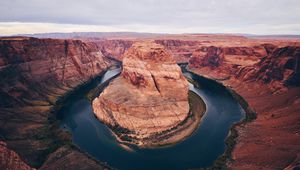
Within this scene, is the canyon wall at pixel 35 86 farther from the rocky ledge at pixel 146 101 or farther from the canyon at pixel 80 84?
the rocky ledge at pixel 146 101

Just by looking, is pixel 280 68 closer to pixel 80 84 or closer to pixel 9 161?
pixel 80 84

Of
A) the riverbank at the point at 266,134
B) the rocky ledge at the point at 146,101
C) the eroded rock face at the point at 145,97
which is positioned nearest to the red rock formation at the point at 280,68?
the riverbank at the point at 266,134

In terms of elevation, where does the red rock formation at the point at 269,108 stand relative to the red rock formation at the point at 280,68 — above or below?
below

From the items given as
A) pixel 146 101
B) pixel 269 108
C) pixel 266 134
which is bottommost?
pixel 266 134

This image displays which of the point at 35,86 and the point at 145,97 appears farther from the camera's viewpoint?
the point at 35,86

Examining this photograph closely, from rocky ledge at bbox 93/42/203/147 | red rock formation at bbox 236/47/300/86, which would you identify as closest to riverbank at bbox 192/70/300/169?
red rock formation at bbox 236/47/300/86

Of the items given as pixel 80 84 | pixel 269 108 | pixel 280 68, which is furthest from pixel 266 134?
pixel 80 84

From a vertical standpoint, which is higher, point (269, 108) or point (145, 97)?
point (145, 97)
